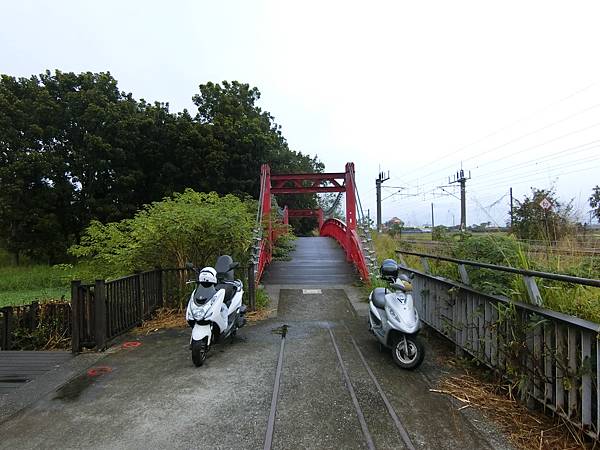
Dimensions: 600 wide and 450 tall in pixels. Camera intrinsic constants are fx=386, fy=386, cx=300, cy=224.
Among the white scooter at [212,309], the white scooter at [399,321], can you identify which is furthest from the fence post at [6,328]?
the white scooter at [399,321]

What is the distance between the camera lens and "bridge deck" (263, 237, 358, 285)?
9625 millimetres

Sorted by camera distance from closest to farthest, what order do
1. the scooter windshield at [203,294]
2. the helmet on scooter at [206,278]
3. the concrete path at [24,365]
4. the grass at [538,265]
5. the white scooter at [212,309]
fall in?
the grass at [538,265], the concrete path at [24,365], the white scooter at [212,309], the scooter windshield at [203,294], the helmet on scooter at [206,278]

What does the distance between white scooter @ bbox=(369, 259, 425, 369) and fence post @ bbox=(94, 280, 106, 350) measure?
3286 mm

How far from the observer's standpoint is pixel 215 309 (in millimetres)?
4305

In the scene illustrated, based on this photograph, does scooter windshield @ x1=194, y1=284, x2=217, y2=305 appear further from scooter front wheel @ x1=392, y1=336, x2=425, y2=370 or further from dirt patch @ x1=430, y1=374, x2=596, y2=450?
dirt patch @ x1=430, y1=374, x2=596, y2=450

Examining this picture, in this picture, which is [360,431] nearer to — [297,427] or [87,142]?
[297,427]

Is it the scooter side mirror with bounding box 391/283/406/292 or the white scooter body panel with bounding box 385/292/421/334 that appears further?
the scooter side mirror with bounding box 391/283/406/292

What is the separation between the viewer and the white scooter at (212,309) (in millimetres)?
4102

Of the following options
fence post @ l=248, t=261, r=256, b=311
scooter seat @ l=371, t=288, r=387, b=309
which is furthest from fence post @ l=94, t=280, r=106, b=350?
scooter seat @ l=371, t=288, r=387, b=309

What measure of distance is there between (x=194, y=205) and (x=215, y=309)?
10.4ft

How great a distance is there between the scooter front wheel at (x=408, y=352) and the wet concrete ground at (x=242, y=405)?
0.11 metres

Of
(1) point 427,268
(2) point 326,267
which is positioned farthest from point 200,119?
(1) point 427,268

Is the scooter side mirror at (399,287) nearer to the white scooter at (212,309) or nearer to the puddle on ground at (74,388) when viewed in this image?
the white scooter at (212,309)

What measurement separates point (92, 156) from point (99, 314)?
14837 millimetres
